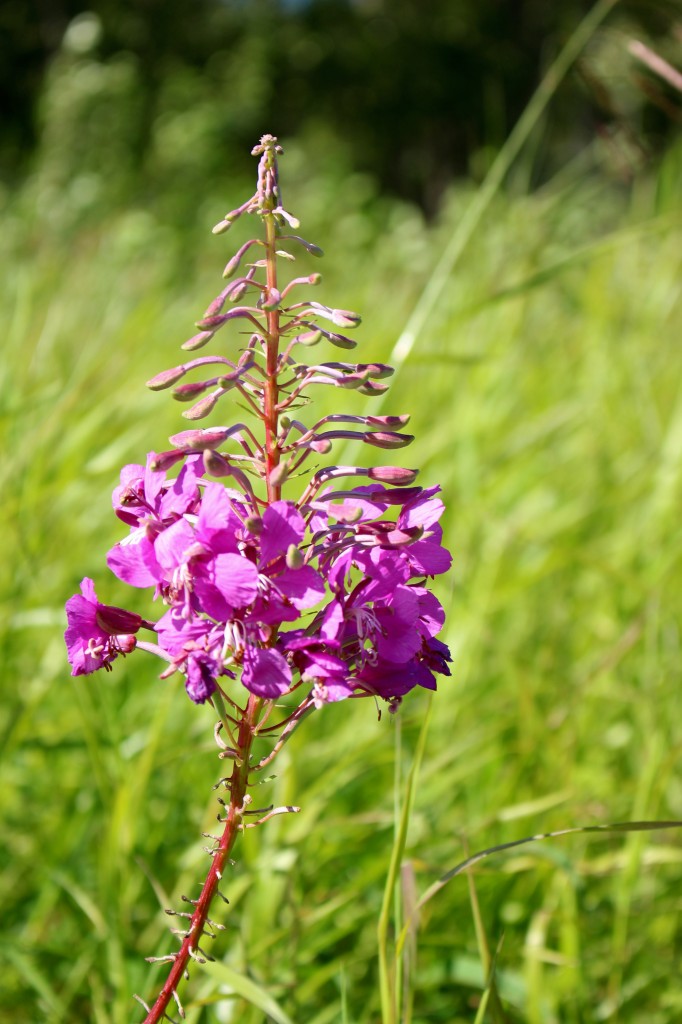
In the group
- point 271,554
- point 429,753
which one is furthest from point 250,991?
point 429,753

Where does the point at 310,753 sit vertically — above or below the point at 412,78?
below

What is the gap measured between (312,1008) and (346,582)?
946 millimetres

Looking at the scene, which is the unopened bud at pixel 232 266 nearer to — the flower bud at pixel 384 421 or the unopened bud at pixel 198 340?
the unopened bud at pixel 198 340

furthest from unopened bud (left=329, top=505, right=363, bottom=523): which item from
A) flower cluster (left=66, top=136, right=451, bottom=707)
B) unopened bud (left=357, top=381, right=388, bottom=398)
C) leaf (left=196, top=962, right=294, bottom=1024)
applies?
leaf (left=196, top=962, right=294, bottom=1024)

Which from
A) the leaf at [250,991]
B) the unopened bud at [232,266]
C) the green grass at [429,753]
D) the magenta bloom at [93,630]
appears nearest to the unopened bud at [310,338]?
the unopened bud at [232,266]

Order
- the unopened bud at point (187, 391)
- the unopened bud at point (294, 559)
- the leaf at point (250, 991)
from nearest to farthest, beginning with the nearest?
the unopened bud at point (294, 559)
the unopened bud at point (187, 391)
the leaf at point (250, 991)

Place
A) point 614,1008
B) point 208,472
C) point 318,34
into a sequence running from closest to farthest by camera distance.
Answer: point 208,472 < point 614,1008 < point 318,34

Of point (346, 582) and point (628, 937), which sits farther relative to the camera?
point (628, 937)

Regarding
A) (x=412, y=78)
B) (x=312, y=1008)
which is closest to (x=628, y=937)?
(x=312, y=1008)

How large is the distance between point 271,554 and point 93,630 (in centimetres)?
22

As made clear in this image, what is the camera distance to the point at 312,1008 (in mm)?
1666

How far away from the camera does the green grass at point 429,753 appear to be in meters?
1.62

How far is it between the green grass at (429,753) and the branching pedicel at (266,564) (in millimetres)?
290

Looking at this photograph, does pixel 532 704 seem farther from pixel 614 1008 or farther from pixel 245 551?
pixel 245 551
